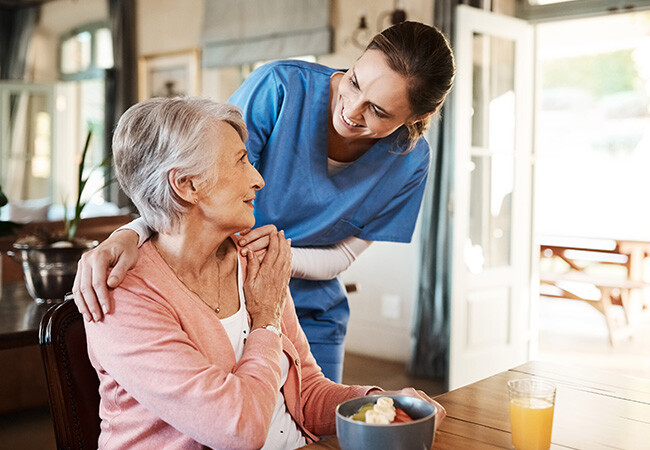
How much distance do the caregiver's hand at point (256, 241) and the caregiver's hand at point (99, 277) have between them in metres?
0.26

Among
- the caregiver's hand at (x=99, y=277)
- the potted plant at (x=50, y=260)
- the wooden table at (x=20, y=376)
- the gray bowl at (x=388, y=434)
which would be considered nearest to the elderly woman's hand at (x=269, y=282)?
the caregiver's hand at (x=99, y=277)

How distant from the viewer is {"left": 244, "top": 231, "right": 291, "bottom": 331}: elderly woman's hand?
1263 mm

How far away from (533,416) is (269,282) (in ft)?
1.70

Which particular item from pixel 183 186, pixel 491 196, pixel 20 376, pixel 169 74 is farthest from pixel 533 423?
pixel 169 74

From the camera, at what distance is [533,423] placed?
1045 mm

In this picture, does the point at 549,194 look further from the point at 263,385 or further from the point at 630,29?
the point at 263,385

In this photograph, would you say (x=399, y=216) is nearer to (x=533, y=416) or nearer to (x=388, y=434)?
(x=533, y=416)

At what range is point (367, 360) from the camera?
454 centimetres

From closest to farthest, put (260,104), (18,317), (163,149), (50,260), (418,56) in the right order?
(163,149), (418,56), (260,104), (18,317), (50,260)

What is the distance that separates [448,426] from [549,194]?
8.23 m

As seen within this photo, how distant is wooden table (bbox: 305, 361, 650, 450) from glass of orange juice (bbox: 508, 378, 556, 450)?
1.5 inches

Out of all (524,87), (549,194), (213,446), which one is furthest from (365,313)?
(549,194)

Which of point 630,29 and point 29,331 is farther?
A: point 630,29

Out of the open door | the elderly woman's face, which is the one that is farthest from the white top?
the open door
